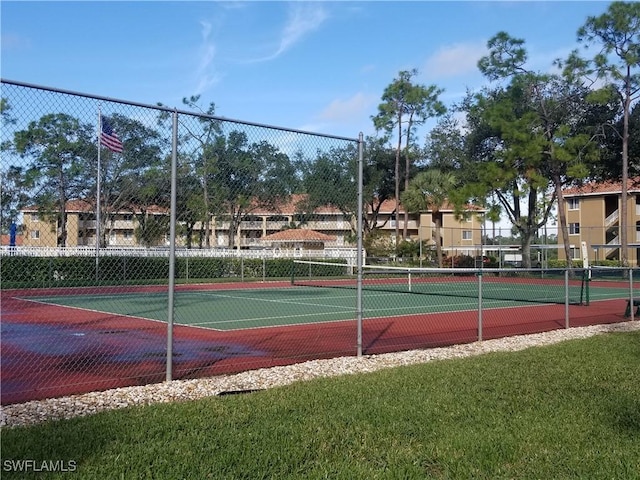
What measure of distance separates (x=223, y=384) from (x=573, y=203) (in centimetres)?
6671

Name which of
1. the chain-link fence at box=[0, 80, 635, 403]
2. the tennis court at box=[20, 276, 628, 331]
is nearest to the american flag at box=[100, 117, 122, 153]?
the chain-link fence at box=[0, 80, 635, 403]

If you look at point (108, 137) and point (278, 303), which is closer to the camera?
point (108, 137)

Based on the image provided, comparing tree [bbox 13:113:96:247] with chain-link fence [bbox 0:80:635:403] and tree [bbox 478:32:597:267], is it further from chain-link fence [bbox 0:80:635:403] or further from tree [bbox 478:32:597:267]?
tree [bbox 478:32:597:267]

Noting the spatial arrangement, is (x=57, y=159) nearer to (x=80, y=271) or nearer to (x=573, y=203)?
(x=80, y=271)

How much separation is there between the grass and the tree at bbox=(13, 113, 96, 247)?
2.20m

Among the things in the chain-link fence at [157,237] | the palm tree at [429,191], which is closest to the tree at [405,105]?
the palm tree at [429,191]

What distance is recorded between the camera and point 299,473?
4418 mm

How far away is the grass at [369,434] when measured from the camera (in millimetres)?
4508

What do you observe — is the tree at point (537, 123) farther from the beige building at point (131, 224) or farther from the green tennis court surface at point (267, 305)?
the beige building at point (131, 224)

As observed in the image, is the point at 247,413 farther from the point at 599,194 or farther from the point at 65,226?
the point at 599,194

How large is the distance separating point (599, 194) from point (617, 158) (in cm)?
1827

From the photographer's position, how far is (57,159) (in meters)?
6.34

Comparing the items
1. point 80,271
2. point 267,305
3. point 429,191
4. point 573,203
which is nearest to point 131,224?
point 80,271

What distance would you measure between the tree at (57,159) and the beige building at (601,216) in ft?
183
